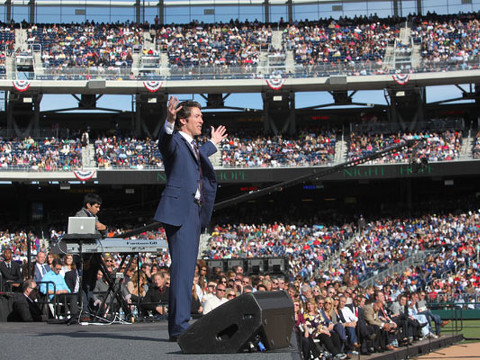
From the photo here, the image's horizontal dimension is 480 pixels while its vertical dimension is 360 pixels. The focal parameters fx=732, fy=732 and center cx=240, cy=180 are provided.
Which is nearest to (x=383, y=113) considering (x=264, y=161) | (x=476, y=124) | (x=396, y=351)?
(x=476, y=124)

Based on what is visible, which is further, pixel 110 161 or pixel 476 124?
pixel 476 124

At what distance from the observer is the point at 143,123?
39312mm

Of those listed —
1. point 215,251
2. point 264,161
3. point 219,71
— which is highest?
point 219,71

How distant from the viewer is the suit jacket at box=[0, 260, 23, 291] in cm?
1198

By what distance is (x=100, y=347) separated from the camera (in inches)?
193

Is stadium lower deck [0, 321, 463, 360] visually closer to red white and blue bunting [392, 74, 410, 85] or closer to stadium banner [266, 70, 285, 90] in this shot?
stadium banner [266, 70, 285, 90]

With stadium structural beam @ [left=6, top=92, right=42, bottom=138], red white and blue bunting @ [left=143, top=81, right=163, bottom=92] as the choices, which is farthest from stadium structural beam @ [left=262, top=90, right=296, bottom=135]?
stadium structural beam @ [left=6, top=92, right=42, bottom=138]


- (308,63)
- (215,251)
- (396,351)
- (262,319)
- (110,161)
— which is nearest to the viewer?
(262,319)

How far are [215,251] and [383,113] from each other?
14840mm

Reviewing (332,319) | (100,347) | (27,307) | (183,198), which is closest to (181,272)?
(183,198)

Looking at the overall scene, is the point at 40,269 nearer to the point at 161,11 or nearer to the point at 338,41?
the point at 338,41

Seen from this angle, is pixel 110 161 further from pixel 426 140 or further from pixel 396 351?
pixel 396 351

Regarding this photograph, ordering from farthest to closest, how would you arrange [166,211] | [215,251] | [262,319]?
[215,251] < [166,211] < [262,319]

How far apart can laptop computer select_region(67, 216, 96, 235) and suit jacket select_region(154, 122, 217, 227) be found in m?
3.10
